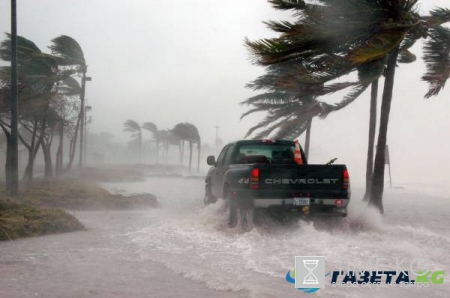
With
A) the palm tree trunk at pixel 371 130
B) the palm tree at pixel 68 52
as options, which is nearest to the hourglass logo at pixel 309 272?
the palm tree trunk at pixel 371 130

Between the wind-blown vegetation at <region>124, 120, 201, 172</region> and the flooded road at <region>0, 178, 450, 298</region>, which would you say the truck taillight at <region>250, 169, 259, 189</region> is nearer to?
the flooded road at <region>0, 178, 450, 298</region>

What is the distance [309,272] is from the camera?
5457 millimetres

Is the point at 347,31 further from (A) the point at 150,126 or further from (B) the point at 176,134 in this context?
(A) the point at 150,126

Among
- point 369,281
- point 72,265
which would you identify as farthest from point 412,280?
point 72,265

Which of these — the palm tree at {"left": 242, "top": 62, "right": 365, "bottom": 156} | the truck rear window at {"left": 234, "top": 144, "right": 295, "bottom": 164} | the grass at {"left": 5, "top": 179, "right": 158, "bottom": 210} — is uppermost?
the palm tree at {"left": 242, "top": 62, "right": 365, "bottom": 156}

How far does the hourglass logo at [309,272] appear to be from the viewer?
16.6 ft

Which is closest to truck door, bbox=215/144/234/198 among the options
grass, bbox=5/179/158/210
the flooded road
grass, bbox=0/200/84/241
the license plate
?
the flooded road

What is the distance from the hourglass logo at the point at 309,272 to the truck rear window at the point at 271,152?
426cm

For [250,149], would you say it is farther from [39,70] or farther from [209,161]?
[39,70]

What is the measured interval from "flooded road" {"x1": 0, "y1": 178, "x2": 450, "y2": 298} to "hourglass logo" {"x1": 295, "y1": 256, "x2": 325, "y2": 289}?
13 centimetres

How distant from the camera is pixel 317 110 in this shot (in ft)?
44.3

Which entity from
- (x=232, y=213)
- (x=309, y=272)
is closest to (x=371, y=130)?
(x=232, y=213)

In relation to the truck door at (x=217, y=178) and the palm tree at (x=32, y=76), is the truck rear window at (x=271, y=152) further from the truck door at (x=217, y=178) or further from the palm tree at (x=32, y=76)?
the palm tree at (x=32, y=76)

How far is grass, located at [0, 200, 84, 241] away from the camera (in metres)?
8.35
